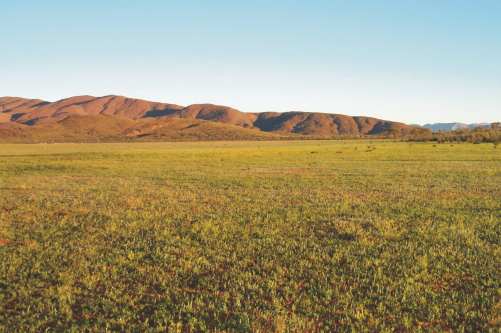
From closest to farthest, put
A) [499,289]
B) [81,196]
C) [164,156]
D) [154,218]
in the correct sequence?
[499,289]
[154,218]
[81,196]
[164,156]

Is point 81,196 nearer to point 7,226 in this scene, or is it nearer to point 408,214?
point 7,226

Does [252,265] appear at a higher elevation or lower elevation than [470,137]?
lower

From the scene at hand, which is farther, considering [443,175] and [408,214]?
[443,175]

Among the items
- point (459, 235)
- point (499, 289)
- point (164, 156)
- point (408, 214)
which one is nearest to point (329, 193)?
point (408, 214)

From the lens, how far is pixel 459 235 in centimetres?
1130

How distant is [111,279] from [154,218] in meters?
6.27

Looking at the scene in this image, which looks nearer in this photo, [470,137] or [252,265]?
[252,265]

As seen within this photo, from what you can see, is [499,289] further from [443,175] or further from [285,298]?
[443,175]

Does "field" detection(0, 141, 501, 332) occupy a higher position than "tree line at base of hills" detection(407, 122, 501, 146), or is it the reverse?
"tree line at base of hills" detection(407, 122, 501, 146)

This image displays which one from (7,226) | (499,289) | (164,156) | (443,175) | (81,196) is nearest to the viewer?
(499,289)

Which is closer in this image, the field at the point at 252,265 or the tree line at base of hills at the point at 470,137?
the field at the point at 252,265

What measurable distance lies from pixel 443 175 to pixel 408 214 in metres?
17.5

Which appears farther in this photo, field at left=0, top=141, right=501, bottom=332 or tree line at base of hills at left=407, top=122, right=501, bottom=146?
tree line at base of hills at left=407, top=122, right=501, bottom=146

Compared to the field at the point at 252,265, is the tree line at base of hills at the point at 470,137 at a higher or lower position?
higher
